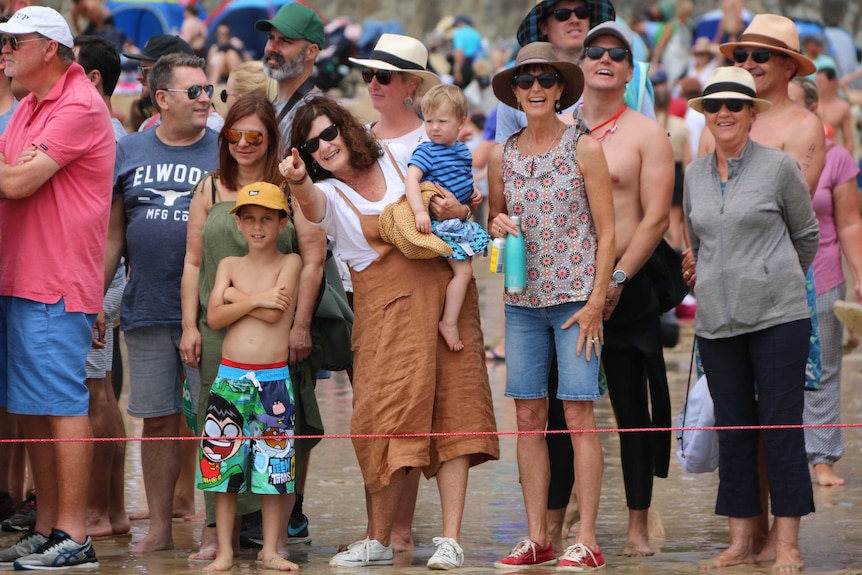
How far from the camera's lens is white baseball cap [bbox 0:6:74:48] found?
249 inches

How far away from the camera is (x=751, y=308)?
6051mm

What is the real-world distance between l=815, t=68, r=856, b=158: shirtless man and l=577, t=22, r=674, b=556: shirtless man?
7.66 m

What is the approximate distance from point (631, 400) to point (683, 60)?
1856 centimetres

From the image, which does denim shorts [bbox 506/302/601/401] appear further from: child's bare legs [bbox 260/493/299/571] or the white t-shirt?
child's bare legs [bbox 260/493/299/571]

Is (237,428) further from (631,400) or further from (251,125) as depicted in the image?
(631,400)

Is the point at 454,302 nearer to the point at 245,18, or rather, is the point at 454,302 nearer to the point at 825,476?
the point at 825,476

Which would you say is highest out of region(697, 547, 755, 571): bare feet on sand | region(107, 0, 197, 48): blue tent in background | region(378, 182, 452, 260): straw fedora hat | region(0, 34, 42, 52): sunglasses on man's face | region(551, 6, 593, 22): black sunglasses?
region(107, 0, 197, 48): blue tent in background

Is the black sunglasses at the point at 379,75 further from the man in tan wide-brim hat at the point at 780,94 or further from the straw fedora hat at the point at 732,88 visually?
the man in tan wide-brim hat at the point at 780,94

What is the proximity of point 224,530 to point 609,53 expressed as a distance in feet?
8.31

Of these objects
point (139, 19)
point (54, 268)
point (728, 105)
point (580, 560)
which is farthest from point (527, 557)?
point (139, 19)

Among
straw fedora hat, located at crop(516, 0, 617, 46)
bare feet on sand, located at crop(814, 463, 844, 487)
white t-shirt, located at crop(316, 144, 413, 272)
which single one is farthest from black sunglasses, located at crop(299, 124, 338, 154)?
bare feet on sand, located at crop(814, 463, 844, 487)

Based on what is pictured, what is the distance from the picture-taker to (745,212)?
239 inches

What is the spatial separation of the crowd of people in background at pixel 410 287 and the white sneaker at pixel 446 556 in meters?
0.01

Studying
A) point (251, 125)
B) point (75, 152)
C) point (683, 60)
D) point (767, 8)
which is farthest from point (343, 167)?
point (767, 8)
